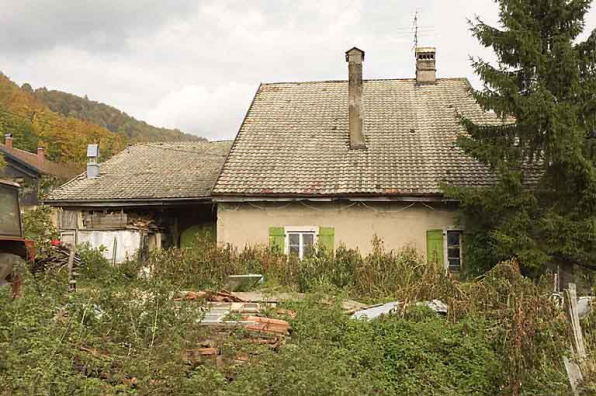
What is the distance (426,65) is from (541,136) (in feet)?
29.3

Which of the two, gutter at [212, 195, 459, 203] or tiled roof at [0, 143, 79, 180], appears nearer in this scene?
gutter at [212, 195, 459, 203]

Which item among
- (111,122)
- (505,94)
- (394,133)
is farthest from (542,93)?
(111,122)

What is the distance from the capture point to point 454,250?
45.5 feet

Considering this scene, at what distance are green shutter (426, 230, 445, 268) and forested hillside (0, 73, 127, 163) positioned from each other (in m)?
33.6

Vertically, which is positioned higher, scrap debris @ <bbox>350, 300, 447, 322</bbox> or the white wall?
the white wall

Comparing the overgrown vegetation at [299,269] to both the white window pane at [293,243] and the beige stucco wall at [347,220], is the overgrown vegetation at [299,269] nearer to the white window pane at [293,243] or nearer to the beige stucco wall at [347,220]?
the beige stucco wall at [347,220]

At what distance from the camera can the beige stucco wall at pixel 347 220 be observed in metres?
13.8

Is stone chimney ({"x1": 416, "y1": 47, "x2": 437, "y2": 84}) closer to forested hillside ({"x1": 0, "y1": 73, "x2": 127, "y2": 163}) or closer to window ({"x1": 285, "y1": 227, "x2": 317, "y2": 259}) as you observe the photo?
window ({"x1": 285, "y1": 227, "x2": 317, "y2": 259})

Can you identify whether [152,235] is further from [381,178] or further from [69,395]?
[69,395]

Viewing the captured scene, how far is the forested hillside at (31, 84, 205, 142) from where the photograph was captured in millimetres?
58188

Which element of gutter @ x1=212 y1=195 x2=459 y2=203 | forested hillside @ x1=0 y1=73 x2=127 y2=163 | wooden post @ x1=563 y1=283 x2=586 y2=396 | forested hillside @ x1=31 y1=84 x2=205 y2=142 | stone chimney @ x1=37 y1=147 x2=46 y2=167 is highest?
forested hillside @ x1=31 y1=84 x2=205 y2=142

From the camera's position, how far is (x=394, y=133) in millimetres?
16328

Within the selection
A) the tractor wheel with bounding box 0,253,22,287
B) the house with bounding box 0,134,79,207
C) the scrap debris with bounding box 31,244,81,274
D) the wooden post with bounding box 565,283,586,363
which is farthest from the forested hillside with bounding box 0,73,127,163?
the wooden post with bounding box 565,283,586,363

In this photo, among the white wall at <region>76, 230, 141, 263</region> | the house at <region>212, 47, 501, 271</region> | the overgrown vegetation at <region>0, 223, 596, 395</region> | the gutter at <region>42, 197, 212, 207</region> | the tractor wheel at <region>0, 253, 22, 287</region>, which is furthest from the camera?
the gutter at <region>42, 197, 212, 207</region>
